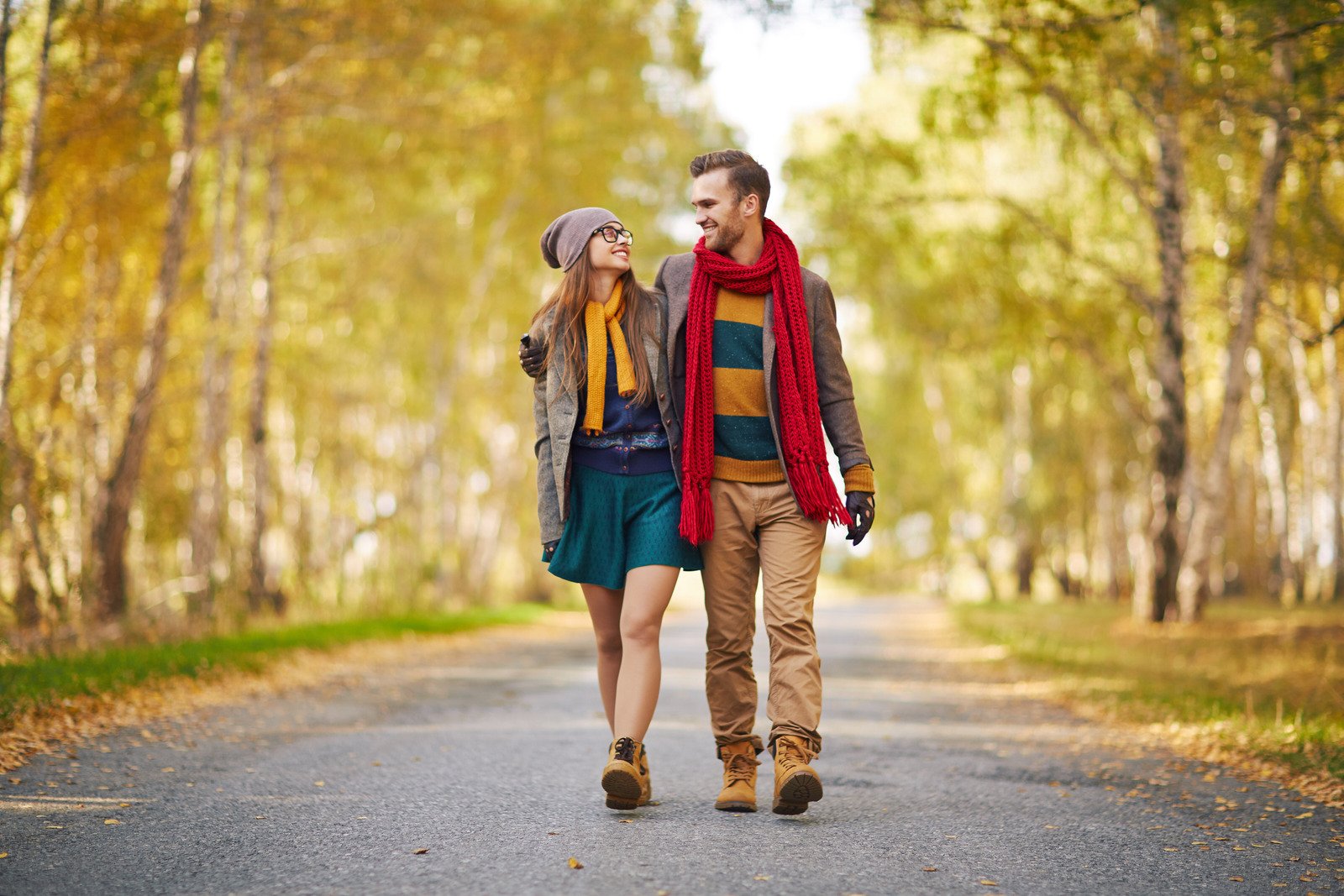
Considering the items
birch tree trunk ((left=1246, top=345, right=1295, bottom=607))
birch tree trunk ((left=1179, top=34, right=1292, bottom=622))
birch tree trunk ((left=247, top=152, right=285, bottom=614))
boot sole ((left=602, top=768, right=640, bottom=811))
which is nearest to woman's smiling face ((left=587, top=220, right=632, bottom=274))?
boot sole ((left=602, top=768, right=640, bottom=811))

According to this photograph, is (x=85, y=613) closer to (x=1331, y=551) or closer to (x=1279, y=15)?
(x=1279, y=15)

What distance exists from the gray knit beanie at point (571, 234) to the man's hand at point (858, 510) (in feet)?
4.31

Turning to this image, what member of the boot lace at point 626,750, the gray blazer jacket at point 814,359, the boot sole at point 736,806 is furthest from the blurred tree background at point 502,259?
the boot lace at point 626,750

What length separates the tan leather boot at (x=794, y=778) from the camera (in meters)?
4.40

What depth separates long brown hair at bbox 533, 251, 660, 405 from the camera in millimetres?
4637

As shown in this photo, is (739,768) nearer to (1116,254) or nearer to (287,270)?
(1116,254)

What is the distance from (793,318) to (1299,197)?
1345 centimetres

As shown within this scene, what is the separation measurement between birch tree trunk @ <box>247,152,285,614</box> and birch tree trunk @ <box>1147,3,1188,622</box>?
10.2 meters

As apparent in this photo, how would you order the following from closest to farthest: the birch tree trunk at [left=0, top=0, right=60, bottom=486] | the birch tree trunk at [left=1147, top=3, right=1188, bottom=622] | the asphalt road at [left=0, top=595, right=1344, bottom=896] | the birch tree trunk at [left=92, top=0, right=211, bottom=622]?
the asphalt road at [left=0, top=595, right=1344, bottom=896]
the birch tree trunk at [left=0, top=0, right=60, bottom=486]
the birch tree trunk at [left=92, top=0, right=211, bottom=622]
the birch tree trunk at [left=1147, top=3, right=1188, bottom=622]

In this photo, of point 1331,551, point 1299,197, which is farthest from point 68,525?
point 1331,551

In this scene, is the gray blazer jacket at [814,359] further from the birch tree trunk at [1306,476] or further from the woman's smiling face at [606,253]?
the birch tree trunk at [1306,476]

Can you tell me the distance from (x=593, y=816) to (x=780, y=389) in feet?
5.39

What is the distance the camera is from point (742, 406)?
472 centimetres

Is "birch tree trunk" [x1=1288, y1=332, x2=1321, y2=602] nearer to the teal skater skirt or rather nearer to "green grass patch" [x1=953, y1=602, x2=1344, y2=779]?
"green grass patch" [x1=953, y1=602, x2=1344, y2=779]
